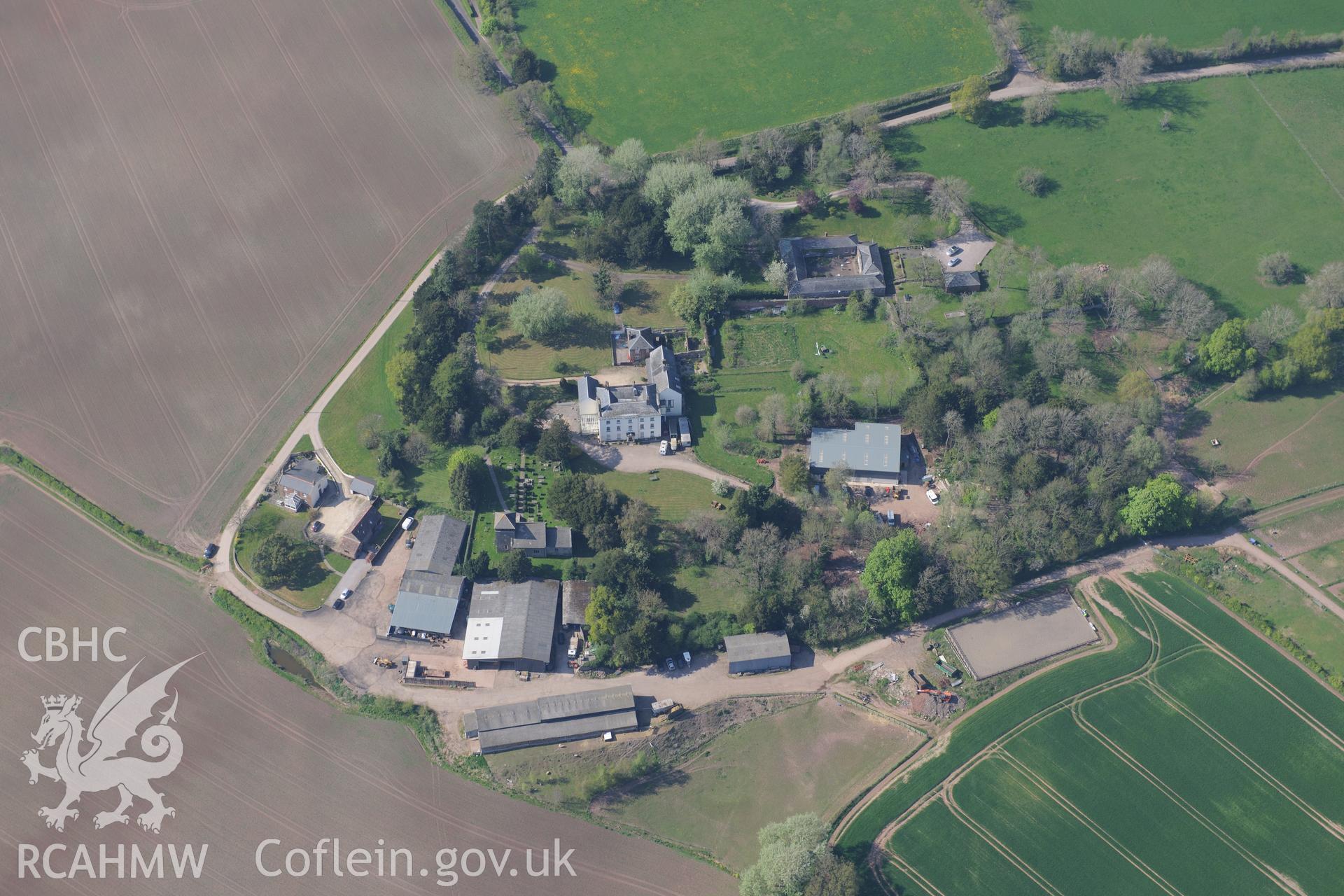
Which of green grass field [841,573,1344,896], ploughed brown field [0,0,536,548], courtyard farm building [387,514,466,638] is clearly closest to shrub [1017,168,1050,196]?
green grass field [841,573,1344,896]

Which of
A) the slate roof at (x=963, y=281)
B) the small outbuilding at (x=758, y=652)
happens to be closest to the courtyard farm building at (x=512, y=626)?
the small outbuilding at (x=758, y=652)

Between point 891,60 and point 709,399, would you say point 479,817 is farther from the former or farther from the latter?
point 891,60

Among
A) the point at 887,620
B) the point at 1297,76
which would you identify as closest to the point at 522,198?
the point at 887,620

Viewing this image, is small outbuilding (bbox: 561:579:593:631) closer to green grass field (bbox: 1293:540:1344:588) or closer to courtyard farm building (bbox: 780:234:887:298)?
courtyard farm building (bbox: 780:234:887:298)

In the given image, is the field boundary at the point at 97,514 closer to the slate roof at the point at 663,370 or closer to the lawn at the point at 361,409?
the lawn at the point at 361,409

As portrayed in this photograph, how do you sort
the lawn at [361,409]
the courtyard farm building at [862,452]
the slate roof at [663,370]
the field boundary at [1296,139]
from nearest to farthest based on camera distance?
the courtyard farm building at [862,452]
the lawn at [361,409]
the slate roof at [663,370]
the field boundary at [1296,139]

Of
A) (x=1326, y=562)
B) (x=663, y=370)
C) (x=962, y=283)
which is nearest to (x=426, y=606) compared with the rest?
(x=663, y=370)

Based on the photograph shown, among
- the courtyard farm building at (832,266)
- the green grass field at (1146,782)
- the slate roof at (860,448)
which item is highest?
the courtyard farm building at (832,266)

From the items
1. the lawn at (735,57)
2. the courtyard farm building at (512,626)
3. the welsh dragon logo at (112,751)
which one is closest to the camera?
the welsh dragon logo at (112,751)
